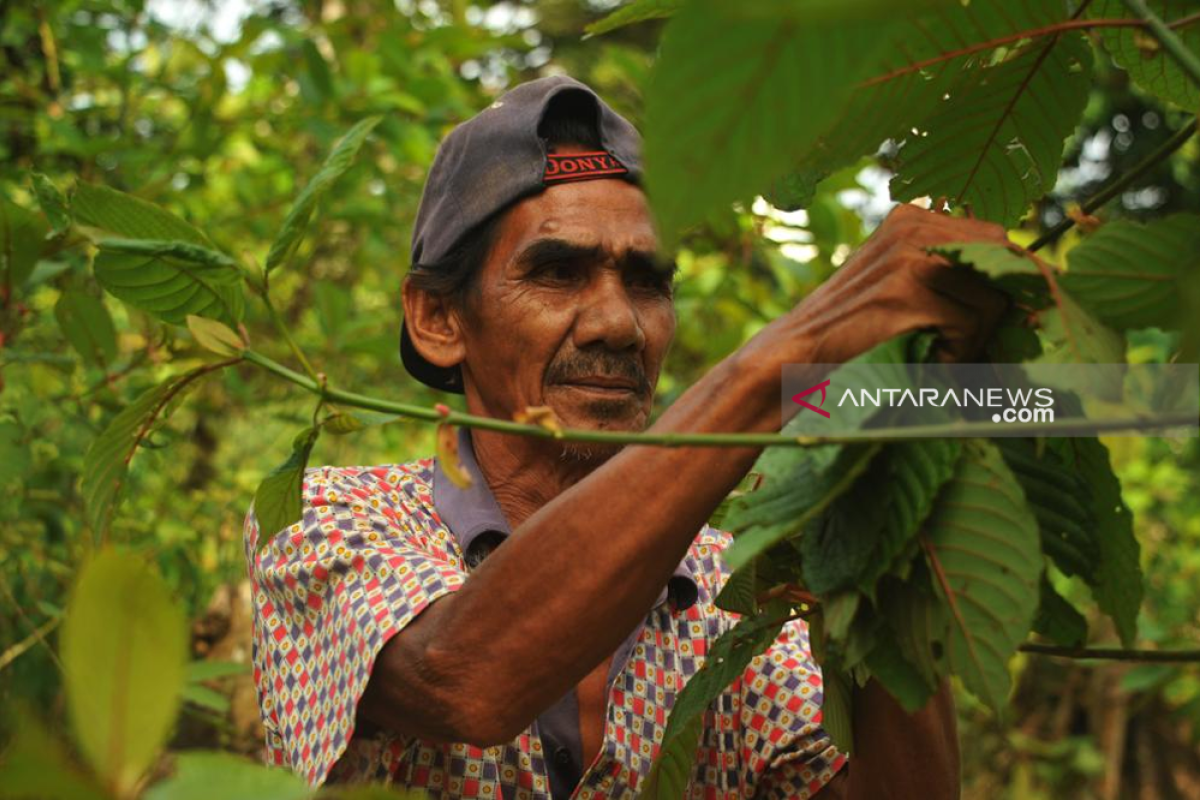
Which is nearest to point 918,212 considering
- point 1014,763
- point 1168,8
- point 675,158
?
point 1168,8

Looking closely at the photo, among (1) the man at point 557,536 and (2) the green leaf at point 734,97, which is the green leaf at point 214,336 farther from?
(2) the green leaf at point 734,97

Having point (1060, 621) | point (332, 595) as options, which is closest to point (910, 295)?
point (1060, 621)

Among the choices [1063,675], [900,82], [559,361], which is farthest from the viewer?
[1063,675]

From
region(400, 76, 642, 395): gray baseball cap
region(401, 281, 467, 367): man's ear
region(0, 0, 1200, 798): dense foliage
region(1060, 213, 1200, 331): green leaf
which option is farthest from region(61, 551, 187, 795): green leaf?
region(401, 281, 467, 367): man's ear

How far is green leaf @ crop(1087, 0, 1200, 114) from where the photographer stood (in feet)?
3.30

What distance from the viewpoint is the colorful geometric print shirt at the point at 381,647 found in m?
1.38

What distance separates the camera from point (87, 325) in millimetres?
2059

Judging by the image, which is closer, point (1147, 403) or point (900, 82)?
point (1147, 403)

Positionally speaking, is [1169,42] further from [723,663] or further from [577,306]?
[577,306]

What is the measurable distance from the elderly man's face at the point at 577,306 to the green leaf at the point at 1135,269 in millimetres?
937

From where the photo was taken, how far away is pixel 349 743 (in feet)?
4.52

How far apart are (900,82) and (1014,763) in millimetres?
5079

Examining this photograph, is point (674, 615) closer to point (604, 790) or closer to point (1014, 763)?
point (604, 790)

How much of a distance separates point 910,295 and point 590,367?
0.86 meters
